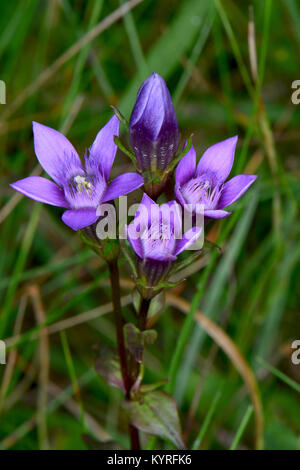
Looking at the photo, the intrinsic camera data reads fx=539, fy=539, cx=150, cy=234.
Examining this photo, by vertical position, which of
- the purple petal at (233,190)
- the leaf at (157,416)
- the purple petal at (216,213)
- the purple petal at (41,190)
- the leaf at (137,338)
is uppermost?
the purple petal at (41,190)

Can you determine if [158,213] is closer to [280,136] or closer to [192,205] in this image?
[192,205]

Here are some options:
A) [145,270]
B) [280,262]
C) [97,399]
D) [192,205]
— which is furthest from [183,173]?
[97,399]

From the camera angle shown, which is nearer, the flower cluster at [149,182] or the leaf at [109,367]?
the flower cluster at [149,182]

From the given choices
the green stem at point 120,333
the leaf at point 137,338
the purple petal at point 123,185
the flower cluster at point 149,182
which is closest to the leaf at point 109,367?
the green stem at point 120,333

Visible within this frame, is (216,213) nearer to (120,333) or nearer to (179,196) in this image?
(179,196)

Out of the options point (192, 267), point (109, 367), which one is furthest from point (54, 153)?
point (192, 267)

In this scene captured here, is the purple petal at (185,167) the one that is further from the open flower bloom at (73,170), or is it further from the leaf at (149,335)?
the leaf at (149,335)

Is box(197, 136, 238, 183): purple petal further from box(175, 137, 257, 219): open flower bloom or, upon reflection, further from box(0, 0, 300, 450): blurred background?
box(0, 0, 300, 450): blurred background
